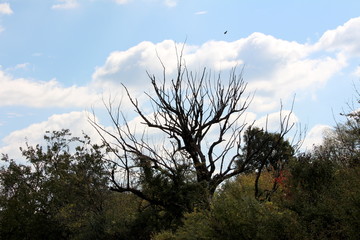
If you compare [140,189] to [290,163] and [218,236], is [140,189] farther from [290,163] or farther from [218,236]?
[218,236]

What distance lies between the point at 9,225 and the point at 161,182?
11122mm

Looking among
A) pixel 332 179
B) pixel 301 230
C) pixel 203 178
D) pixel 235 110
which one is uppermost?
pixel 235 110

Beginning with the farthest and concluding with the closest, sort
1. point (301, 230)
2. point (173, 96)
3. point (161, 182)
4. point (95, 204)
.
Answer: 1. point (95, 204)
2. point (173, 96)
3. point (161, 182)
4. point (301, 230)

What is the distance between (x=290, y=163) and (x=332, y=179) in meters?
1.31

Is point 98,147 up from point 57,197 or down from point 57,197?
up

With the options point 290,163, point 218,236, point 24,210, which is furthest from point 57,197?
point 218,236

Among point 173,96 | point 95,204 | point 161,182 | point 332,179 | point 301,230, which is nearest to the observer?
point 301,230

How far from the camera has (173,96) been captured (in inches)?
752

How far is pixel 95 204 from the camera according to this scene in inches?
931

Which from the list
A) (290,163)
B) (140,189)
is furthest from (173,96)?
(290,163)

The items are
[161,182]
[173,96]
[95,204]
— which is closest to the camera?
[161,182]

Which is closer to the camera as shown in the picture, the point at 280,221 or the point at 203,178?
the point at 280,221

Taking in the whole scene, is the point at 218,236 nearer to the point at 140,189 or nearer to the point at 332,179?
the point at 332,179

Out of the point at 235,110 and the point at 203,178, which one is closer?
the point at 203,178
